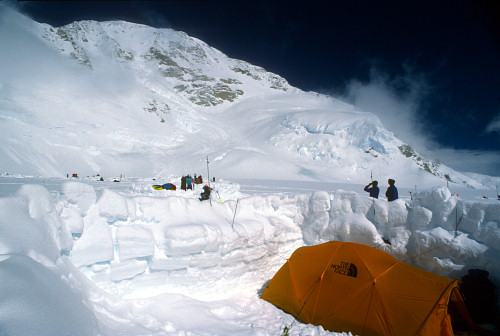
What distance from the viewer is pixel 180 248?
4.06 meters

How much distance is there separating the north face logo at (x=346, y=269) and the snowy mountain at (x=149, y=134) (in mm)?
26029

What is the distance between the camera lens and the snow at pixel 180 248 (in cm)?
241

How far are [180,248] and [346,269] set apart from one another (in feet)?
9.74

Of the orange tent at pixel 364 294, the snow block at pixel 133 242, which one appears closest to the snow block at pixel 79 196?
the snow block at pixel 133 242

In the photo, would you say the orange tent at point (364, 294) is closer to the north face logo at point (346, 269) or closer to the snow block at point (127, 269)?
the north face logo at point (346, 269)

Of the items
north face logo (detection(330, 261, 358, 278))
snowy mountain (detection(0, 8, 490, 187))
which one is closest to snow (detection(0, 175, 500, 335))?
north face logo (detection(330, 261, 358, 278))

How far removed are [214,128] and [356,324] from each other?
49110mm

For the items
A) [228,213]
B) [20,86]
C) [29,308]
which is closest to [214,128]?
[20,86]

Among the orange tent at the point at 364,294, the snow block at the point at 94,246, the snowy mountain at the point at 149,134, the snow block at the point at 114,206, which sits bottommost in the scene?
the orange tent at the point at 364,294

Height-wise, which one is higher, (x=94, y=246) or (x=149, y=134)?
(x=149, y=134)

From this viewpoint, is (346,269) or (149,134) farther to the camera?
(149,134)

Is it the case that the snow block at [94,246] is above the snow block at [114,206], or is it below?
below

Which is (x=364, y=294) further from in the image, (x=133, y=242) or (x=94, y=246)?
(x=94, y=246)

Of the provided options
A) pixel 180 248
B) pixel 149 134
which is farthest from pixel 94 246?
pixel 149 134
